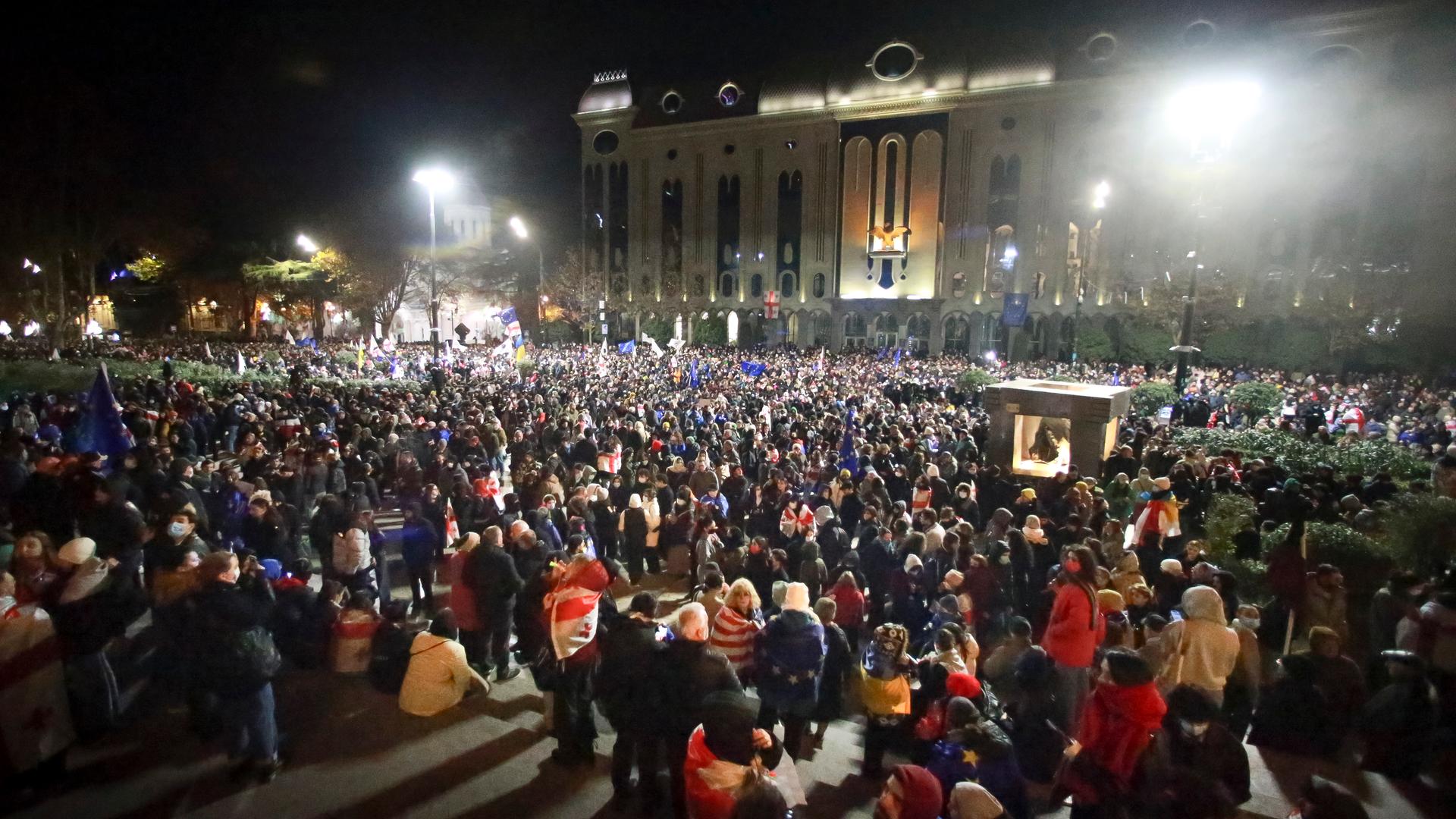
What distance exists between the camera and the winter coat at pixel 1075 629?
5.04 metres

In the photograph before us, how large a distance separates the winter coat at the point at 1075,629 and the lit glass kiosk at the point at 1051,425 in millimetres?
7448

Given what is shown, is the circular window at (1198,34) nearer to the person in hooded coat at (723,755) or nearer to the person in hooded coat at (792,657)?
the person in hooded coat at (792,657)

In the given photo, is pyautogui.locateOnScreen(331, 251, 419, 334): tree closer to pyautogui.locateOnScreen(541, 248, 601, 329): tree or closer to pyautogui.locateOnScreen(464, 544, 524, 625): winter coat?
pyautogui.locateOnScreen(541, 248, 601, 329): tree

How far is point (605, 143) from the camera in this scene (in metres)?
54.0

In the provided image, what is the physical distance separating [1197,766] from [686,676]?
7.83 feet

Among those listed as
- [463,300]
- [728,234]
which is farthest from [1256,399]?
[463,300]

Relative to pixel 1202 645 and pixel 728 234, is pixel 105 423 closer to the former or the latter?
pixel 1202 645

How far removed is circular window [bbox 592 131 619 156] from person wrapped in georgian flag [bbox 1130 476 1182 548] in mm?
50703

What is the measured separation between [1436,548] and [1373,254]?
35.0m

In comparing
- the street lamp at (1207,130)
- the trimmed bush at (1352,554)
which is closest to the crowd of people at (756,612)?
the trimmed bush at (1352,554)

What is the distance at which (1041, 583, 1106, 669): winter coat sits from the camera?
504cm

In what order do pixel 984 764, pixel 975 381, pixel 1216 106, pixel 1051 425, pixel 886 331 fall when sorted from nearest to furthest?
1. pixel 984 764
2. pixel 1051 425
3. pixel 1216 106
4. pixel 975 381
5. pixel 886 331

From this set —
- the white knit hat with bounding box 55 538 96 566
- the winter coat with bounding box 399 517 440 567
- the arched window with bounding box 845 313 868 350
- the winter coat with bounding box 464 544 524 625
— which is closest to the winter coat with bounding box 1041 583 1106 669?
the winter coat with bounding box 464 544 524 625

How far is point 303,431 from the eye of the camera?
39.8ft
